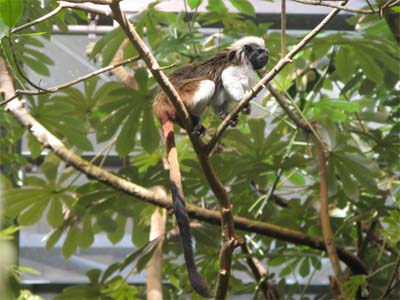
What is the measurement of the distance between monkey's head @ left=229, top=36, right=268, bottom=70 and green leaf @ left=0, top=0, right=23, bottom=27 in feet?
4.27

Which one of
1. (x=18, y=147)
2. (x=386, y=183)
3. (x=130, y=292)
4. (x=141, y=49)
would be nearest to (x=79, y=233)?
(x=130, y=292)

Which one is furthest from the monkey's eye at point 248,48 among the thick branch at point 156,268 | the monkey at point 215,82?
the thick branch at point 156,268

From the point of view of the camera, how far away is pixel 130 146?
2537mm

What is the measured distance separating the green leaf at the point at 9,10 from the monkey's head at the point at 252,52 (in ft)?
4.27

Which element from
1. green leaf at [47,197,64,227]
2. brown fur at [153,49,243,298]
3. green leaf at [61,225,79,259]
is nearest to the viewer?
brown fur at [153,49,243,298]

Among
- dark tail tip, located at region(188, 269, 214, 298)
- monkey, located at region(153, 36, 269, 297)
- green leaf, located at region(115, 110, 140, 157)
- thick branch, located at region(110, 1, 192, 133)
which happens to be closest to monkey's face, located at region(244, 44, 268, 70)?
monkey, located at region(153, 36, 269, 297)

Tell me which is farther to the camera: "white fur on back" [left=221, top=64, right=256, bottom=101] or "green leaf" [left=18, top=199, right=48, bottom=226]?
"green leaf" [left=18, top=199, right=48, bottom=226]

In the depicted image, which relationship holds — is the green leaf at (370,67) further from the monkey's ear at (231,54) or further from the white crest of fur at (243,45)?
the monkey's ear at (231,54)

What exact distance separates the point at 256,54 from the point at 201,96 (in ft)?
1.11

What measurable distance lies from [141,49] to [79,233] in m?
1.82

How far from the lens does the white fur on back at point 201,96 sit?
82.8 inches

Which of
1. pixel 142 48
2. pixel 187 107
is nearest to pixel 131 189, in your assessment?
pixel 187 107

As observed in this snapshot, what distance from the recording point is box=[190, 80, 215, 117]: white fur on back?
2104 millimetres

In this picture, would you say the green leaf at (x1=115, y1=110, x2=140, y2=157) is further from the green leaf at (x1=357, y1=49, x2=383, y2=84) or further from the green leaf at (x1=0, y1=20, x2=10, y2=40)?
the green leaf at (x1=0, y1=20, x2=10, y2=40)
